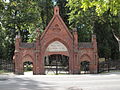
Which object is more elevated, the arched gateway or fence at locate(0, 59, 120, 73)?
the arched gateway

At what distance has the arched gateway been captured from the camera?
2511 cm

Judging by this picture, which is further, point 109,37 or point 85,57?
point 109,37

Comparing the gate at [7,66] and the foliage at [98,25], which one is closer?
the gate at [7,66]

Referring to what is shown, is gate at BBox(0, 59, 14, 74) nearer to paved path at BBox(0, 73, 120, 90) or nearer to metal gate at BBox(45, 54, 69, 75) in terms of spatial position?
metal gate at BBox(45, 54, 69, 75)

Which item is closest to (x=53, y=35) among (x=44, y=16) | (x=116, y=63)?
(x=116, y=63)

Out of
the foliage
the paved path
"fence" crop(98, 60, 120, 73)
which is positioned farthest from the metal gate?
the paved path

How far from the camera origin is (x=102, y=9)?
8.07m

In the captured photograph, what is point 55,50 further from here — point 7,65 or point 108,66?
point 108,66

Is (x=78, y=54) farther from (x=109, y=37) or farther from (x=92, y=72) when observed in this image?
(x=109, y=37)

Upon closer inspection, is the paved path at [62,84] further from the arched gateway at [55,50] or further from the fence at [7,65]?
the fence at [7,65]

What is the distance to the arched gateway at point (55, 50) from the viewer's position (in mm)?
25109

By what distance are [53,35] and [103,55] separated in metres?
18.3

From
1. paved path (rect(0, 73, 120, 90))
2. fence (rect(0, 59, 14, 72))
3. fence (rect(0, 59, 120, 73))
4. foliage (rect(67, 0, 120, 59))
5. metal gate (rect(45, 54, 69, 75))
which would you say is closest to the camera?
paved path (rect(0, 73, 120, 90))

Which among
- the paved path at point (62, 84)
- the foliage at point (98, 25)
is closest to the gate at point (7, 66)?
the paved path at point (62, 84)
